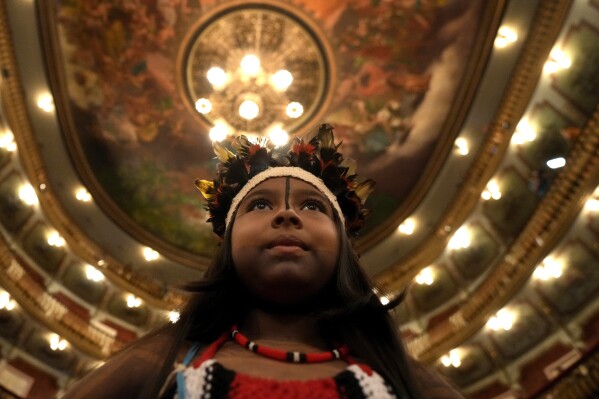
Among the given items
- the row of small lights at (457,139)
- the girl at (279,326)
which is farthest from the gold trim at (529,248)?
the girl at (279,326)

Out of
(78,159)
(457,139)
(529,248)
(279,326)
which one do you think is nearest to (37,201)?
(78,159)

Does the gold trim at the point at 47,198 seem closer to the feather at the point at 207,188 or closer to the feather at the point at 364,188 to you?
the feather at the point at 207,188

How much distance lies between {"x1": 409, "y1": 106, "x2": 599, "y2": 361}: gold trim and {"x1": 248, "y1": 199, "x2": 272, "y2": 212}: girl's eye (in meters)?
9.96

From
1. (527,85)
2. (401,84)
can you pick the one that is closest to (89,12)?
(401,84)

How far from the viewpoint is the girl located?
1.84m

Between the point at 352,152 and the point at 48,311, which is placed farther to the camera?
the point at 352,152

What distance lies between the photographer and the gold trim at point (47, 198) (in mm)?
12388

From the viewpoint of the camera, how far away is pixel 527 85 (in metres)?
12.3

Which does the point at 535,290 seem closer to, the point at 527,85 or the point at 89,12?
the point at 527,85

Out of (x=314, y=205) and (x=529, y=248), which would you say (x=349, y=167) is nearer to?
(x=314, y=205)

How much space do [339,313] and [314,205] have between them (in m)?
0.60

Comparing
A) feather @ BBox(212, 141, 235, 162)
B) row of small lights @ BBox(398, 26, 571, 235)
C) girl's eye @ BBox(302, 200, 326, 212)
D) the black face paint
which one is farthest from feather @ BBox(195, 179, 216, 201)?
row of small lights @ BBox(398, 26, 571, 235)

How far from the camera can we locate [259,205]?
2475 millimetres

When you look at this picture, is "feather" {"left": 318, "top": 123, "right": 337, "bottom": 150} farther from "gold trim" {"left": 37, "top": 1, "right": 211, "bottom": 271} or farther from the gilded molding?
"gold trim" {"left": 37, "top": 1, "right": 211, "bottom": 271}
